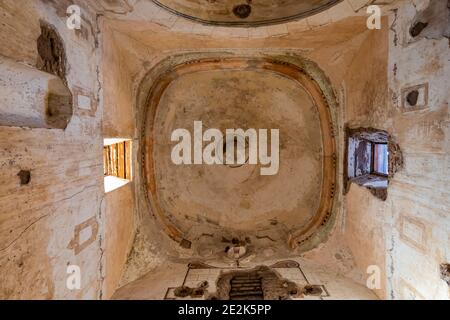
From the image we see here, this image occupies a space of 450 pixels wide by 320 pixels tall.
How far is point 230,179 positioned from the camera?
6996 mm

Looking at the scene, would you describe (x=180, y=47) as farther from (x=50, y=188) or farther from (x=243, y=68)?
(x=50, y=188)

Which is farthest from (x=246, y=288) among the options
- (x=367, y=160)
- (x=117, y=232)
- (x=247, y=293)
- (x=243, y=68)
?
(x=243, y=68)

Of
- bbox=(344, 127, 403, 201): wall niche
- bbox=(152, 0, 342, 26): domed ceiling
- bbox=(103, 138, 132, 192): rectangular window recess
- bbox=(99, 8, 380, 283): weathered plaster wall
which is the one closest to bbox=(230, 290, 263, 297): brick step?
bbox=(99, 8, 380, 283): weathered plaster wall

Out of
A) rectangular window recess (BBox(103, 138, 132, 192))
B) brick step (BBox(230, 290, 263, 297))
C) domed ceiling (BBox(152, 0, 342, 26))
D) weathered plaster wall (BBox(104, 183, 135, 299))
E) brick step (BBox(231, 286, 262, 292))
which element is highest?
domed ceiling (BBox(152, 0, 342, 26))

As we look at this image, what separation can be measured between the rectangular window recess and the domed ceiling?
2.50 metres

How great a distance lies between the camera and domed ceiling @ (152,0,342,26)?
14.1ft

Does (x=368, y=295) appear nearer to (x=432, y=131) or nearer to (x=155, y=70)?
(x=432, y=131)

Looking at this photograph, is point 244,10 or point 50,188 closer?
point 50,188

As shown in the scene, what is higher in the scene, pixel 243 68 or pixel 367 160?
pixel 243 68

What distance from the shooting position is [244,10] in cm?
453

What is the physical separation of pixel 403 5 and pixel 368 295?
4.14 m

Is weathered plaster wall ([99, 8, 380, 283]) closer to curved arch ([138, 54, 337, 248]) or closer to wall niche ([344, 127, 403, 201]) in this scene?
curved arch ([138, 54, 337, 248])

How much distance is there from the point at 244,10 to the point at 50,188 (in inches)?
138
